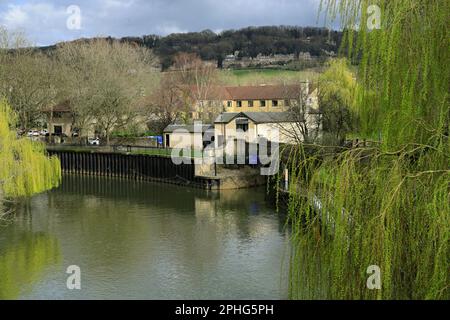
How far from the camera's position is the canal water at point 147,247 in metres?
16.5

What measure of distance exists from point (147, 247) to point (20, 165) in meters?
10.2

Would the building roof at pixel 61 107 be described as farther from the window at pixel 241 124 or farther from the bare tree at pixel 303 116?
the bare tree at pixel 303 116

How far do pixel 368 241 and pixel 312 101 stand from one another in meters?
36.8

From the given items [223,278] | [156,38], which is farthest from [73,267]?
[156,38]

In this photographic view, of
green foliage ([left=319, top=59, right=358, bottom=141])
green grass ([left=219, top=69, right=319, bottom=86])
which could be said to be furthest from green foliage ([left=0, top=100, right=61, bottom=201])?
green grass ([left=219, top=69, right=319, bottom=86])

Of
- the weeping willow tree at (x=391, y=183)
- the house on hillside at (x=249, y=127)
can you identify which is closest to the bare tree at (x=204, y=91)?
the house on hillside at (x=249, y=127)

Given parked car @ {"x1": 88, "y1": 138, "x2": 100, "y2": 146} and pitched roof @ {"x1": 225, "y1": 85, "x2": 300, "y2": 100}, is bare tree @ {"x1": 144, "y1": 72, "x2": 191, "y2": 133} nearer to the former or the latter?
→ parked car @ {"x1": 88, "y1": 138, "x2": 100, "y2": 146}

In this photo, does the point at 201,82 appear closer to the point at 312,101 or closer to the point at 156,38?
the point at 312,101

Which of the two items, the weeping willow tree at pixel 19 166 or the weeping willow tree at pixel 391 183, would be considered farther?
the weeping willow tree at pixel 19 166

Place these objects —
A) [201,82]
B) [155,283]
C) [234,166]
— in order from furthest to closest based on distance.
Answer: [201,82]
[234,166]
[155,283]

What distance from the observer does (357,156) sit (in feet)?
21.3

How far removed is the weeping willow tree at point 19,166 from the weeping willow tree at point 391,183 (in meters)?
20.3
